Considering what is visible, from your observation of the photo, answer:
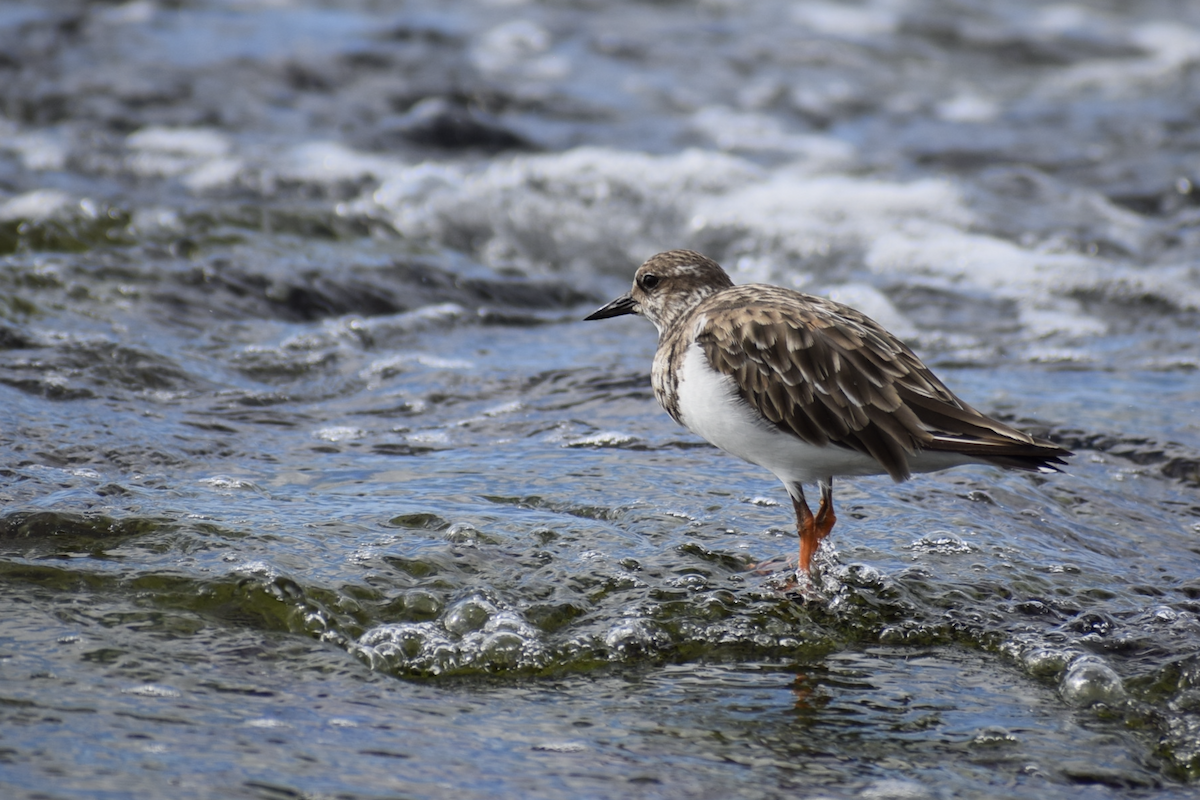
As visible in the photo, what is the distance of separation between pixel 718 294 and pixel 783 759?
235cm

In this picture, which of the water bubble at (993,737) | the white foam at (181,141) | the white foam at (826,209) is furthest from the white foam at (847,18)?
the water bubble at (993,737)

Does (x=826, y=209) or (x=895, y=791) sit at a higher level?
(x=826, y=209)

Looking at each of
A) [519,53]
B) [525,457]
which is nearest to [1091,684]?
[525,457]

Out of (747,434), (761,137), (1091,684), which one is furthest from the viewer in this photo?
(761,137)

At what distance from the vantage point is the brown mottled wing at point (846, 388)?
4.50m

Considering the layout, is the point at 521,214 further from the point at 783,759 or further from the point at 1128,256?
the point at 783,759

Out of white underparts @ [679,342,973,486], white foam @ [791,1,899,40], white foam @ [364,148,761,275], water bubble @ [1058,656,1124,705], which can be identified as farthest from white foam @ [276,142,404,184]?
white foam @ [791,1,899,40]

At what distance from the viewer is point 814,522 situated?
16.5ft

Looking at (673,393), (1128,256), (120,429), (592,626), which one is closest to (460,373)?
(120,429)

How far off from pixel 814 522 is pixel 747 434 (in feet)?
1.64

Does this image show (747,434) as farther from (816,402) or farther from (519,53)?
(519,53)

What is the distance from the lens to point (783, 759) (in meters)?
3.64

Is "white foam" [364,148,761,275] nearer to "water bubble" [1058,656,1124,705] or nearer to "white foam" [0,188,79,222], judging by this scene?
"white foam" [0,188,79,222]

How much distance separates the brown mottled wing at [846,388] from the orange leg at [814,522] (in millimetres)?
461
